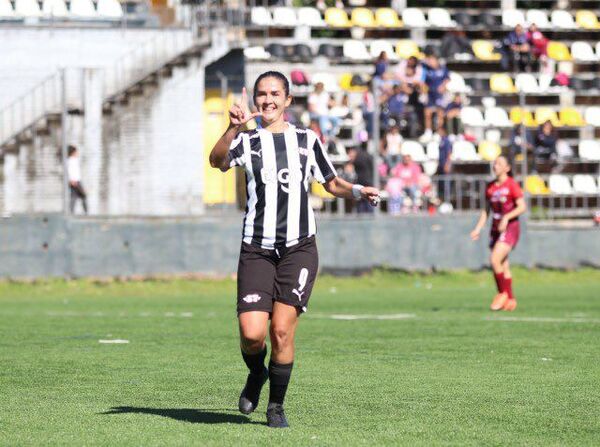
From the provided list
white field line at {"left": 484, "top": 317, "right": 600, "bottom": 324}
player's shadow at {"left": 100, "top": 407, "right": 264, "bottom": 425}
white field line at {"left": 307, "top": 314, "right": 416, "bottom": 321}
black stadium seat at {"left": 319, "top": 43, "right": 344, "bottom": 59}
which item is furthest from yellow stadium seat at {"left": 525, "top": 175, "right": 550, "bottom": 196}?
player's shadow at {"left": 100, "top": 407, "right": 264, "bottom": 425}

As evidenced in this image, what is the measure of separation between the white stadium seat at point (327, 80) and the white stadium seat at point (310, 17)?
2000mm

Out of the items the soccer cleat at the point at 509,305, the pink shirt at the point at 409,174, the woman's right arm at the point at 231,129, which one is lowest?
the soccer cleat at the point at 509,305

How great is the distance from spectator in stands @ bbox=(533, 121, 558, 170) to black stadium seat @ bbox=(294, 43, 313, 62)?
5.66 metres

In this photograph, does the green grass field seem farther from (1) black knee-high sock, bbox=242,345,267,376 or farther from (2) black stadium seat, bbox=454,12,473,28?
(2) black stadium seat, bbox=454,12,473,28

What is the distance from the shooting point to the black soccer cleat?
8469mm

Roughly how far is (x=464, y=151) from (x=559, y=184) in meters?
2.39

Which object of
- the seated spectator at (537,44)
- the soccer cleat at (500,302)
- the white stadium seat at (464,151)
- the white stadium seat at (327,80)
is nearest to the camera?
the soccer cleat at (500,302)

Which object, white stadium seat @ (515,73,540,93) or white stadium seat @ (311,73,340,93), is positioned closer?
white stadium seat @ (311,73,340,93)

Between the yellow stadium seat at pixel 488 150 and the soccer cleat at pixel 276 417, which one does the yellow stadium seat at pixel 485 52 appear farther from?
the soccer cleat at pixel 276 417

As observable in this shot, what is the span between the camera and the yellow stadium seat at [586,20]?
38812 mm

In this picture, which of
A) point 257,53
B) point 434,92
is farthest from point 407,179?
point 257,53

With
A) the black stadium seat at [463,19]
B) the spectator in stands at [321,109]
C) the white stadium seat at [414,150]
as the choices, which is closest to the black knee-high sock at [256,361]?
the spectator in stands at [321,109]

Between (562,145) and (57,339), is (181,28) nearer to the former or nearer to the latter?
(562,145)

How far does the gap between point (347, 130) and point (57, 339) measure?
16861 mm
